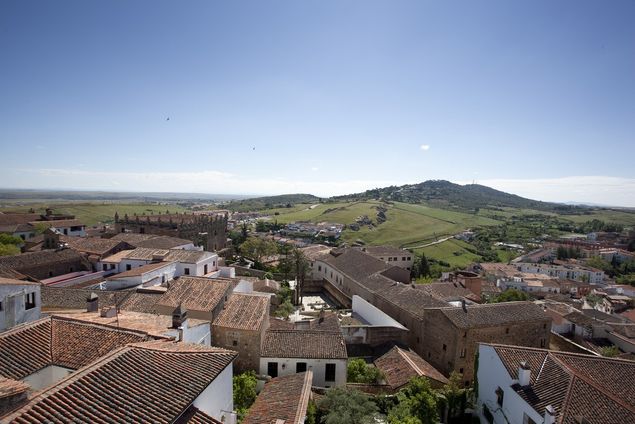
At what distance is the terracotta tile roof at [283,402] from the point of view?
13.4 m

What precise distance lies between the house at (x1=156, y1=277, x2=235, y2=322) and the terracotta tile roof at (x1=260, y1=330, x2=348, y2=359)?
3.36 meters

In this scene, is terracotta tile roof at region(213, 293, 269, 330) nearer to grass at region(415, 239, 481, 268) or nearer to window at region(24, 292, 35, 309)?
window at region(24, 292, 35, 309)

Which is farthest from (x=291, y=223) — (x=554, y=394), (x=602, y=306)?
(x=554, y=394)

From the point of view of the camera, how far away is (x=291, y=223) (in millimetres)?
124188

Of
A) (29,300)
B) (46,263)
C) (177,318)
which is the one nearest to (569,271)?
(177,318)

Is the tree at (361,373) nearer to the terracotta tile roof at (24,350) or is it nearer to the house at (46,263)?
the terracotta tile roof at (24,350)

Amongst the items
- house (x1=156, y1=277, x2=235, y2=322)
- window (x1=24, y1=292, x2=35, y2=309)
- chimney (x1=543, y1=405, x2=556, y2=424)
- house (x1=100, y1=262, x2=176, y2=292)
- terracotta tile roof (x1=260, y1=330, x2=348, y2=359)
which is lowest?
terracotta tile roof (x1=260, y1=330, x2=348, y2=359)

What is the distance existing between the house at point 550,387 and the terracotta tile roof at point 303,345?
285 inches

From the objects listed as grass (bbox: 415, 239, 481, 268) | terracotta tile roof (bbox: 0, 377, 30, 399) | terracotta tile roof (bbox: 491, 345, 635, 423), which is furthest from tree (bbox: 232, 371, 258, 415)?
grass (bbox: 415, 239, 481, 268)

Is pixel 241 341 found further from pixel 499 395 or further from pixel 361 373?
pixel 499 395

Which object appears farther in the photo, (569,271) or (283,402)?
(569,271)

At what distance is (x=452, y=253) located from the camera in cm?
9925

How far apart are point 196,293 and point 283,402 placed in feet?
31.1

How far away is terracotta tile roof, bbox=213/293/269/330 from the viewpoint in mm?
20000
